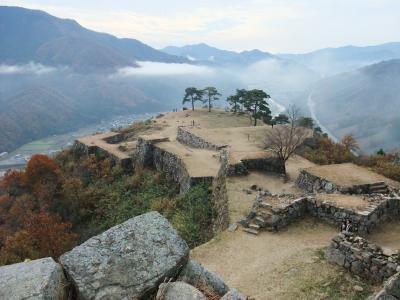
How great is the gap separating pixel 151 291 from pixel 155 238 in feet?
2.42

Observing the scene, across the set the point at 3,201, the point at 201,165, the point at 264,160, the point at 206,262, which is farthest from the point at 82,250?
the point at 3,201

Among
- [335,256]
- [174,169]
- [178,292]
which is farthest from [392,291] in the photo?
[174,169]

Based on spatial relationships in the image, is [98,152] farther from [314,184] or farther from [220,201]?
[314,184]

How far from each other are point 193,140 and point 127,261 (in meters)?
33.1

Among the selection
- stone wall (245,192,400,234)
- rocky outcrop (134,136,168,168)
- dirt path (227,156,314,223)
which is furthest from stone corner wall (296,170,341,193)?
rocky outcrop (134,136,168,168)

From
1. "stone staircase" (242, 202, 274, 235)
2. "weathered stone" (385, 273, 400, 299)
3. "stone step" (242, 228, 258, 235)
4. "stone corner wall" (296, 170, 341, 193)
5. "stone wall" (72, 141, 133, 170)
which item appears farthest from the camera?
"stone wall" (72, 141, 133, 170)

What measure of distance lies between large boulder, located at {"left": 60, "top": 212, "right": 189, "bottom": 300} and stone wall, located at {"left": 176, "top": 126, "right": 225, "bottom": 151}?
2795 centimetres

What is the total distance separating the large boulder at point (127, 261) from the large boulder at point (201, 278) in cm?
12

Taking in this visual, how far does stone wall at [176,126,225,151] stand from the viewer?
112ft

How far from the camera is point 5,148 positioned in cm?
15388

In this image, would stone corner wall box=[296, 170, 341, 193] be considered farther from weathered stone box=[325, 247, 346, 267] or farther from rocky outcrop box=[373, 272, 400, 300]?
rocky outcrop box=[373, 272, 400, 300]

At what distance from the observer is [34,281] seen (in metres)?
4.30

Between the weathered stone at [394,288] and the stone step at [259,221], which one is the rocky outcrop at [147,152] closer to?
the stone step at [259,221]

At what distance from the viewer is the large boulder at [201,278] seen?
5.25 meters
